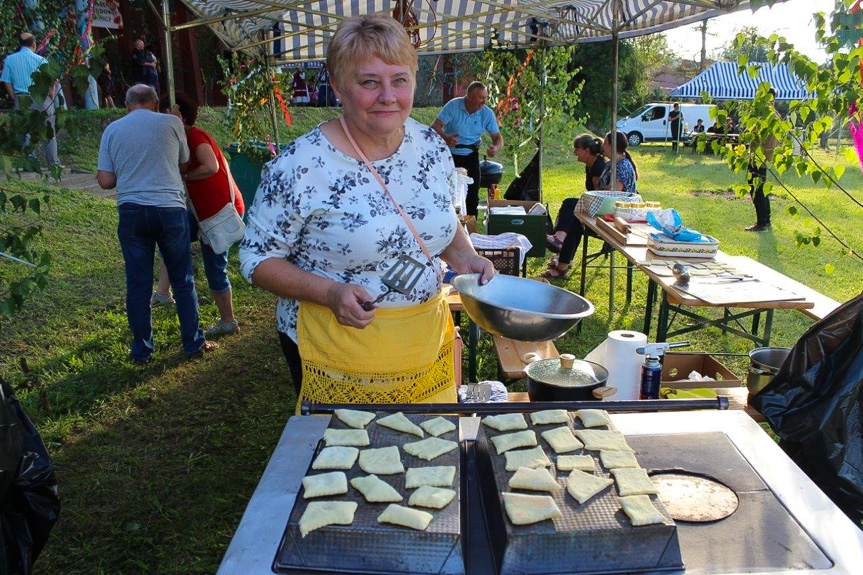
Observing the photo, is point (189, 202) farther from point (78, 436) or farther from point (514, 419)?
point (514, 419)

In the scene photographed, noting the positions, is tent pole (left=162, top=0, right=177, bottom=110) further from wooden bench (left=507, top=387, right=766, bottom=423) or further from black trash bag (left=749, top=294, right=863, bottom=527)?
black trash bag (left=749, top=294, right=863, bottom=527)

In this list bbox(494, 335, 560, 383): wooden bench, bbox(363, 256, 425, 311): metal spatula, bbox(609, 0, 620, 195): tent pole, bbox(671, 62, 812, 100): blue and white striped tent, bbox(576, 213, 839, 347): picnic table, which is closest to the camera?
bbox(363, 256, 425, 311): metal spatula

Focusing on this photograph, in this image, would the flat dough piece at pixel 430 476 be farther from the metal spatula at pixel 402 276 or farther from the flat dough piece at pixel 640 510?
the metal spatula at pixel 402 276

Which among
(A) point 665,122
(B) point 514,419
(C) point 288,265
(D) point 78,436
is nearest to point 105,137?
(D) point 78,436

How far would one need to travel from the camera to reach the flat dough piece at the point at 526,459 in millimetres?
1297

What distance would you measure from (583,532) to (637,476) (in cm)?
21

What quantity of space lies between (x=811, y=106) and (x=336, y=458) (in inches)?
111

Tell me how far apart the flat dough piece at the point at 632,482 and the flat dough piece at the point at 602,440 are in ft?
0.27

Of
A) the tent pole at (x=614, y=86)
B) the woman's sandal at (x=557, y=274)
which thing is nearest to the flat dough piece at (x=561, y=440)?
the tent pole at (x=614, y=86)

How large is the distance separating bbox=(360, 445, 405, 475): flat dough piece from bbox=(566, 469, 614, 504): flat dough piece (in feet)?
1.07

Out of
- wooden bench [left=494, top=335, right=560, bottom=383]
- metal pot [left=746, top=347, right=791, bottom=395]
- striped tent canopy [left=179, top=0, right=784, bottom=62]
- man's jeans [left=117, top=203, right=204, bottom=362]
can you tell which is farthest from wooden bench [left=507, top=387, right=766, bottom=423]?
striped tent canopy [left=179, top=0, right=784, bottom=62]

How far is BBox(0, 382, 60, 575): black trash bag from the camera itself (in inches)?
64.2

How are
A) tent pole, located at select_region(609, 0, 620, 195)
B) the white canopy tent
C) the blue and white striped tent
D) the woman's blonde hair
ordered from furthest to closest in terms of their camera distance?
the blue and white striped tent
tent pole, located at select_region(609, 0, 620, 195)
the white canopy tent
the woman's blonde hair

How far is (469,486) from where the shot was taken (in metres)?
1.39
